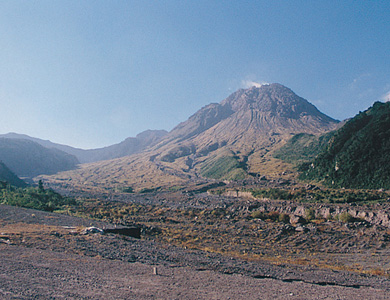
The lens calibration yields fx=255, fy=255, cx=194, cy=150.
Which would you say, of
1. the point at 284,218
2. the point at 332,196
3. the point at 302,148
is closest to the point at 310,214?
the point at 284,218

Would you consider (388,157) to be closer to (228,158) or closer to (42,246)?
(42,246)

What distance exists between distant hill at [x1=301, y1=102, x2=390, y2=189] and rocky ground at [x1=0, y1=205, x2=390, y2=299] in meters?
50.0

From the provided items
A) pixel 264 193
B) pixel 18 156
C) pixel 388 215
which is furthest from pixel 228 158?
pixel 18 156

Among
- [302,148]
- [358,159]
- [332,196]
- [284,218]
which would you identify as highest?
[302,148]

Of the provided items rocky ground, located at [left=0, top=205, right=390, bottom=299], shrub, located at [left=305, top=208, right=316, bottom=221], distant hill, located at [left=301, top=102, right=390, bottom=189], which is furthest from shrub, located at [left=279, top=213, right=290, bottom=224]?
distant hill, located at [left=301, top=102, right=390, bottom=189]

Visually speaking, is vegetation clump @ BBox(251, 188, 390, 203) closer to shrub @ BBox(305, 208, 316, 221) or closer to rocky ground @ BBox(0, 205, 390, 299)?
shrub @ BBox(305, 208, 316, 221)

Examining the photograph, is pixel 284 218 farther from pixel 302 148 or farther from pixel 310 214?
pixel 302 148

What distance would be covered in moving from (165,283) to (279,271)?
22.2ft

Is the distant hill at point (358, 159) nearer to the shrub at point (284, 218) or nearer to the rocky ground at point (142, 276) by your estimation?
the shrub at point (284, 218)

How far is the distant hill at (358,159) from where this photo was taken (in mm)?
56062

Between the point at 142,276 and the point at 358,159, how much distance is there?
217 feet

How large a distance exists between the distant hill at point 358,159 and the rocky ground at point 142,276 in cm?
5004

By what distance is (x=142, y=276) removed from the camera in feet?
34.3

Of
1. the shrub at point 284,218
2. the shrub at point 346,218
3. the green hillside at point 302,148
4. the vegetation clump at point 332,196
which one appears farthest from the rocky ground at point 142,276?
the green hillside at point 302,148
